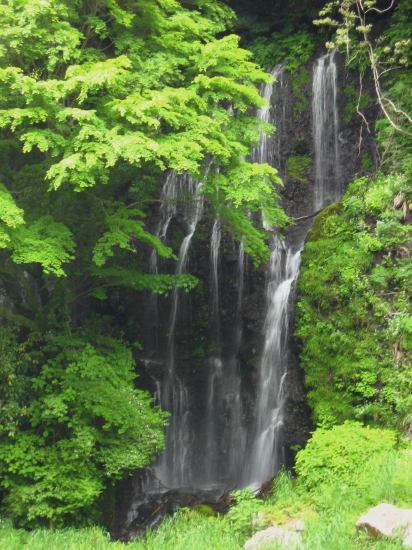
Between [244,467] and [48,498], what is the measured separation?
4758mm

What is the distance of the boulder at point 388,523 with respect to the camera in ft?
13.2

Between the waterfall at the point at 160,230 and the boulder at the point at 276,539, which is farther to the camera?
the waterfall at the point at 160,230

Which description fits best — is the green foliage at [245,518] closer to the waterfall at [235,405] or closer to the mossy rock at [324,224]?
the waterfall at [235,405]

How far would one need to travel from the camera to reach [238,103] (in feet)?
28.0

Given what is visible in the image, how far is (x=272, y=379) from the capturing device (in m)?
10.7

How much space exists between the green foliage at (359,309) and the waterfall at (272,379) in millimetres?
963

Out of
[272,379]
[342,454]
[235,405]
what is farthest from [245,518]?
[235,405]

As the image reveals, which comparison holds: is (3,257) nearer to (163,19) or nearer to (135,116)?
(135,116)

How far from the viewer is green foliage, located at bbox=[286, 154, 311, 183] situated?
543 inches

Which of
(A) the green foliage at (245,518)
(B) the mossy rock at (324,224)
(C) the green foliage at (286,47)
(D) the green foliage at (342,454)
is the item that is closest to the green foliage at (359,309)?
(B) the mossy rock at (324,224)

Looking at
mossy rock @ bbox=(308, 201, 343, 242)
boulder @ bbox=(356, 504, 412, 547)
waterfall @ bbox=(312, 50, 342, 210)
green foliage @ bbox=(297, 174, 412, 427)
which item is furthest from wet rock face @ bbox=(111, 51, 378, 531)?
boulder @ bbox=(356, 504, 412, 547)

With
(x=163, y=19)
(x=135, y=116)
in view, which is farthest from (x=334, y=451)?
(x=163, y=19)

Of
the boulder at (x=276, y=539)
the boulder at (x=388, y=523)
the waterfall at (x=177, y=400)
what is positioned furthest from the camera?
the waterfall at (x=177, y=400)

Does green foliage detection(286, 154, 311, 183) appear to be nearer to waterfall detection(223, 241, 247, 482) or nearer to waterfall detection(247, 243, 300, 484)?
waterfall detection(223, 241, 247, 482)
